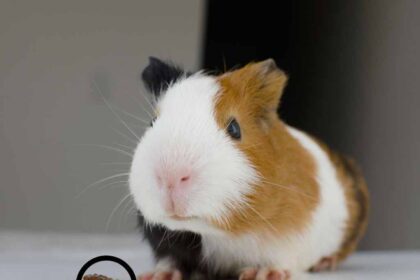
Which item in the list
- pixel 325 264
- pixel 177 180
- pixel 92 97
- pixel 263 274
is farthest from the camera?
pixel 92 97

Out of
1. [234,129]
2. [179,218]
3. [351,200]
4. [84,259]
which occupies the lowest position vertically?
[84,259]

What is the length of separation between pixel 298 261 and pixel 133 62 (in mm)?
1690

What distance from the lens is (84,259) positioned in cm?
189

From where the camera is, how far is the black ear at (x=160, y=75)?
1471 mm

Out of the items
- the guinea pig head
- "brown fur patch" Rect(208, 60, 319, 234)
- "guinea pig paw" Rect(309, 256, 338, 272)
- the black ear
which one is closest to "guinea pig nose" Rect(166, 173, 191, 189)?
the guinea pig head

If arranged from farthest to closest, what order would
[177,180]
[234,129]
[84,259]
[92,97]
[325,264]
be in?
[92,97] → [84,259] → [325,264] → [234,129] → [177,180]

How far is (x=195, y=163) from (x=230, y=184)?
0.30 ft

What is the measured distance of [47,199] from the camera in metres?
2.99

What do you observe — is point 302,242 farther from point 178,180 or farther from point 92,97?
point 92,97

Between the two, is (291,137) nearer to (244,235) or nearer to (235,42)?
(244,235)

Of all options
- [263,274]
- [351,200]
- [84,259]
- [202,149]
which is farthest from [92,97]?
[202,149]

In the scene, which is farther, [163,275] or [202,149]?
[163,275]

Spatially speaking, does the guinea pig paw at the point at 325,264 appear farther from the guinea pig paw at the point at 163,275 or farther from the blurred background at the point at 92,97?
the blurred background at the point at 92,97

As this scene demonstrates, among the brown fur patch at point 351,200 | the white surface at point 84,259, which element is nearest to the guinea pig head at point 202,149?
the white surface at point 84,259
